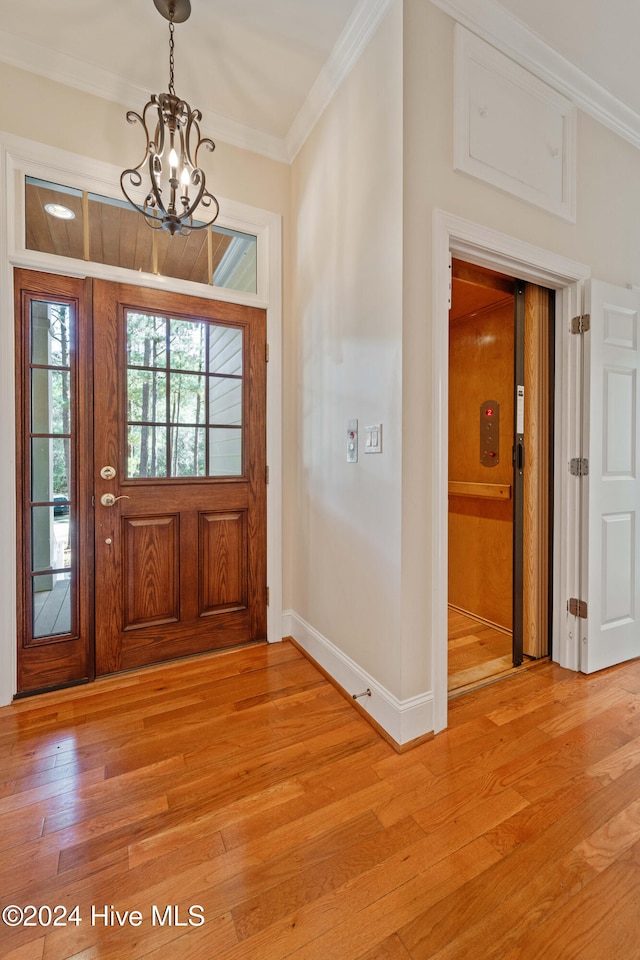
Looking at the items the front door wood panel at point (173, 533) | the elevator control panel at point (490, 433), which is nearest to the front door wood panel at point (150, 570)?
the front door wood panel at point (173, 533)

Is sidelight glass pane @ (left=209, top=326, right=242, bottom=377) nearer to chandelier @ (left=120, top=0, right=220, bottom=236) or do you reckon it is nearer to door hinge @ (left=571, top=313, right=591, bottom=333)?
chandelier @ (left=120, top=0, right=220, bottom=236)

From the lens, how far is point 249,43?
1.97 meters

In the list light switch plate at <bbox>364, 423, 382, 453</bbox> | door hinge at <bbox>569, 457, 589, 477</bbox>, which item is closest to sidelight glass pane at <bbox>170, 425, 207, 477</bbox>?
light switch plate at <bbox>364, 423, 382, 453</bbox>

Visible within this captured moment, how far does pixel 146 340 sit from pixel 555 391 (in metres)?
2.28

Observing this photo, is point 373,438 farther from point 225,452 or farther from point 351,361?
point 225,452

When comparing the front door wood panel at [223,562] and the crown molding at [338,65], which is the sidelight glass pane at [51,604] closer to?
the front door wood panel at [223,562]

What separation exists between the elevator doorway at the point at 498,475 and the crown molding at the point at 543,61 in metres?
0.87

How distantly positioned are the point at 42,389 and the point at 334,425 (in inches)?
58.3

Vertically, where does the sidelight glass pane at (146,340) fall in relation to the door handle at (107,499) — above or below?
above

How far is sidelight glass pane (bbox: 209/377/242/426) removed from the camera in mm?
2463

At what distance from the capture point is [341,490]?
212 cm

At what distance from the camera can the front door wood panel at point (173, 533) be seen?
220 centimetres

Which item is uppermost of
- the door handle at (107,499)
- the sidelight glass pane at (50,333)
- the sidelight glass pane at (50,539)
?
the sidelight glass pane at (50,333)

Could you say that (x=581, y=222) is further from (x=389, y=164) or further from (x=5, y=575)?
(x=5, y=575)
